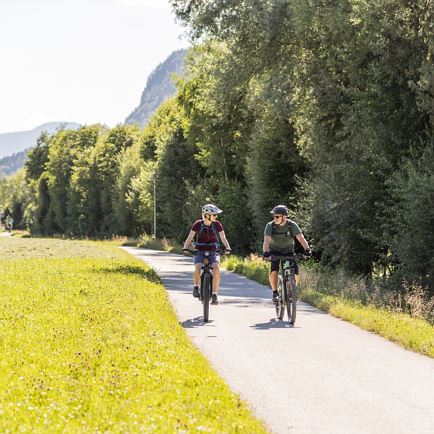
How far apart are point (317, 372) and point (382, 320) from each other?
4203mm

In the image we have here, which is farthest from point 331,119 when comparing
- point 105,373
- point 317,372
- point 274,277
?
point 105,373

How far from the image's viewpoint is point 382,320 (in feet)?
42.4

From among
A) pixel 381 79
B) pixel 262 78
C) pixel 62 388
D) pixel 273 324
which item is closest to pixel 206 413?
pixel 62 388

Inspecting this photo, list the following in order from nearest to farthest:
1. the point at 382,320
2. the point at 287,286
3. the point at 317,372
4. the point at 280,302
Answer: the point at 317,372 < the point at 382,320 < the point at 287,286 < the point at 280,302

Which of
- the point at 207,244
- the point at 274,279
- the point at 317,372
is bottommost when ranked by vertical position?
the point at 317,372

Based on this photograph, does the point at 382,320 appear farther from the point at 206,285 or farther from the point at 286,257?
the point at 206,285

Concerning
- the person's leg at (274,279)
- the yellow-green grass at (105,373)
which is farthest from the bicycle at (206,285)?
the person's leg at (274,279)

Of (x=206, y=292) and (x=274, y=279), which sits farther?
(x=274, y=279)

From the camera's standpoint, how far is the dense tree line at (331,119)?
20109 millimetres

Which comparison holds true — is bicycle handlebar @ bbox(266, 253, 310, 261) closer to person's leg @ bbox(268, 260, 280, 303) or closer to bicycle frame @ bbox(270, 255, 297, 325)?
bicycle frame @ bbox(270, 255, 297, 325)

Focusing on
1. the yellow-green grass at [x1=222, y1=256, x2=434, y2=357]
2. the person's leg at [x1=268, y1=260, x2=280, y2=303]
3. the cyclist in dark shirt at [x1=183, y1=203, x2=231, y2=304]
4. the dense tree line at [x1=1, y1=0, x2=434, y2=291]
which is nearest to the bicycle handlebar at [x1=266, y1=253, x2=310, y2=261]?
the person's leg at [x1=268, y1=260, x2=280, y2=303]

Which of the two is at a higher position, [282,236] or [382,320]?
[282,236]

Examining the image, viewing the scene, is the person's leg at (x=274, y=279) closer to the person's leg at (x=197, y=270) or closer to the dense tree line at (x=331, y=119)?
the person's leg at (x=197, y=270)

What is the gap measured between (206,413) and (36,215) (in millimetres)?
110490
